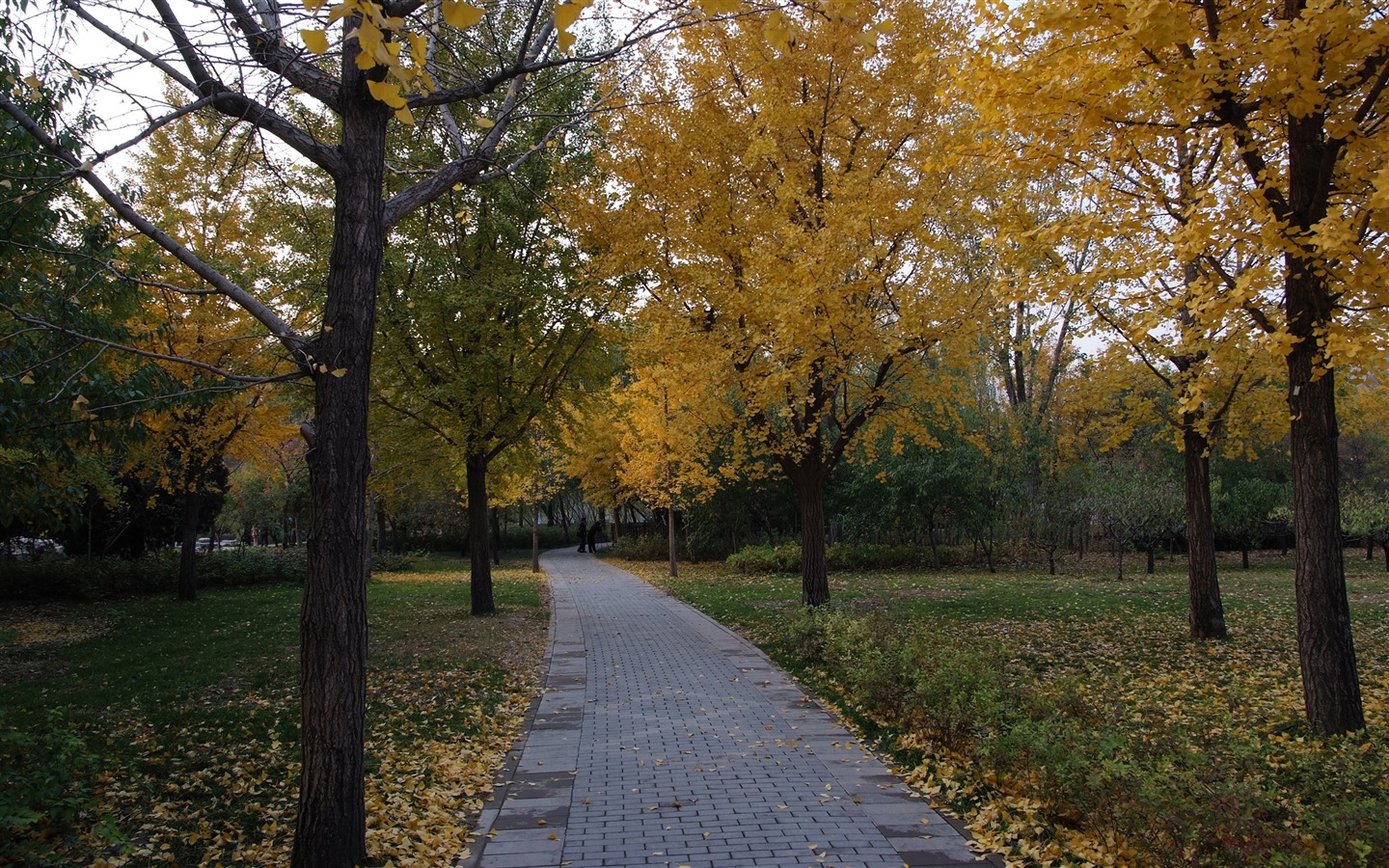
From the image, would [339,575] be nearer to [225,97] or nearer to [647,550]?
[225,97]

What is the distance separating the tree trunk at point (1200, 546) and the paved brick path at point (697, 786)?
5767 millimetres

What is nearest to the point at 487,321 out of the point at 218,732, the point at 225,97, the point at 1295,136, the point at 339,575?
the point at 218,732

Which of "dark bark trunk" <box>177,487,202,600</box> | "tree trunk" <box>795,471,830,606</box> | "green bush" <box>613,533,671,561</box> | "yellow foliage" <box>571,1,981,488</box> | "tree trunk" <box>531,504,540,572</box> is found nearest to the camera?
"yellow foliage" <box>571,1,981,488</box>

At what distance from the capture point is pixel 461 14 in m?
2.16

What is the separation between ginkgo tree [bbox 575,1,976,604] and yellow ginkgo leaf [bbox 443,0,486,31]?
311 inches

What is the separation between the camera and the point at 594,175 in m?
12.2

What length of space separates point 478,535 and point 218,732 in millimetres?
8255

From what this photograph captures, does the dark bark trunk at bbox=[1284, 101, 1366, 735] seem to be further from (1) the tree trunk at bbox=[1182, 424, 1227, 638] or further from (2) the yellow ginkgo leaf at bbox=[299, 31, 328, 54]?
(2) the yellow ginkgo leaf at bbox=[299, 31, 328, 54]

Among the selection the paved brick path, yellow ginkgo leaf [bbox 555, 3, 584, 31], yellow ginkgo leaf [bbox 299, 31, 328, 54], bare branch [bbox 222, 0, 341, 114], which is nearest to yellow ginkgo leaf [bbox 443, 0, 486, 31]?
yellow ginkgo leaf [bbox 555, 3, 584, 31]

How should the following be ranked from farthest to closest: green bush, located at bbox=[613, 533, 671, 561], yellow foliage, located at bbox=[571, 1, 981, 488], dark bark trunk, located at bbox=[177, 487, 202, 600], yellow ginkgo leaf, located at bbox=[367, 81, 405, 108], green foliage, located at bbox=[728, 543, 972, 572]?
green bush, located at bbox=[613, 533, 671, 561], green foliage, located at bbox=[728, 543, 972, 572], dark bark trunk, located at bbox=[177, 487, 202, 600], yellow foliage, located at bbox=[571, 1, 981, 488], yellow ginkgo leaf, located at bbox=[367, 81, 405, 108]

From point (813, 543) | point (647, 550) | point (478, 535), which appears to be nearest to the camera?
point (813, 543)

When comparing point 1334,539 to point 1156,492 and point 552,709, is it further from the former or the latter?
point 1156,492

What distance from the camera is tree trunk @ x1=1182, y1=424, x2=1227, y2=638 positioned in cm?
1053

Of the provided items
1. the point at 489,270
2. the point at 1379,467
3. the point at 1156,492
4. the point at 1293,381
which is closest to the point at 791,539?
the point at 1156,492
